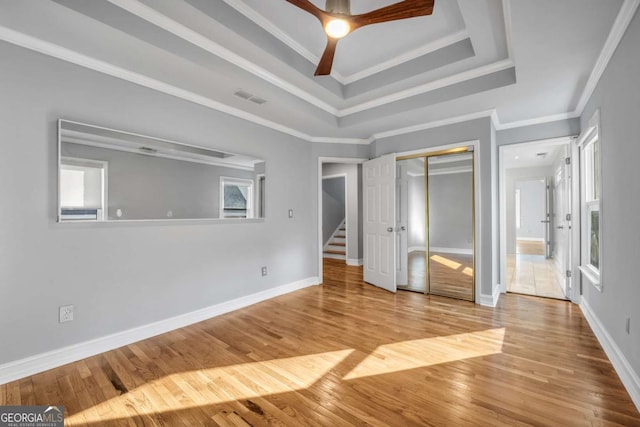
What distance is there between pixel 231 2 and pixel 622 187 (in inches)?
127

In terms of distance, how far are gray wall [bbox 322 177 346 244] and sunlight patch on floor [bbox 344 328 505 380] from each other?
5300mm

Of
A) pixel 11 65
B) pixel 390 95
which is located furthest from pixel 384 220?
pixel 11 65

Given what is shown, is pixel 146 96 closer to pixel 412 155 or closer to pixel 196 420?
pixel 196 420

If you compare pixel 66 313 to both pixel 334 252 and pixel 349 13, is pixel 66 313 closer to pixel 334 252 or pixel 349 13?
pixel 349 13

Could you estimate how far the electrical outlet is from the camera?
2250mm

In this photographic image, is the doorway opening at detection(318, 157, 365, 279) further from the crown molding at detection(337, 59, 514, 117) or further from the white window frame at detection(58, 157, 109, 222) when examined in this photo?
the white window frame at detection(58, 157, 109, 222)

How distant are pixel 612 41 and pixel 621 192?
1.12 metres

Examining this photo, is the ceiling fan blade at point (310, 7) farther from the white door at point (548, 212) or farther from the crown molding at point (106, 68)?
the white door at point (548, 212)

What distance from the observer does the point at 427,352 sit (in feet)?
8.03

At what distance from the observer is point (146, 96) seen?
2.74 meters

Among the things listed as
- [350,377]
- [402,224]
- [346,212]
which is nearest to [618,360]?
[350,377]

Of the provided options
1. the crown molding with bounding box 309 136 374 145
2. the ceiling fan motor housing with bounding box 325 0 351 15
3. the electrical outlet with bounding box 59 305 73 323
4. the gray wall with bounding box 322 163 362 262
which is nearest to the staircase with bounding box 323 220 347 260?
the gray wall with bounding box 322 163 362 262

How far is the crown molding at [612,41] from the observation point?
179 centimetres

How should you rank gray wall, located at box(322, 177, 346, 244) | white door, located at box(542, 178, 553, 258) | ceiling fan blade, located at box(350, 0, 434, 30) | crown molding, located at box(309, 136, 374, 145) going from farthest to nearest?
gray wall, located at box(322, 177, 346, 244) → white door, located at box(542, 178, 553, 258) → crown molding, located at box(309, 136, 374, 145) → ceiling fan blade, located at box(350, 0, 434, 30)
